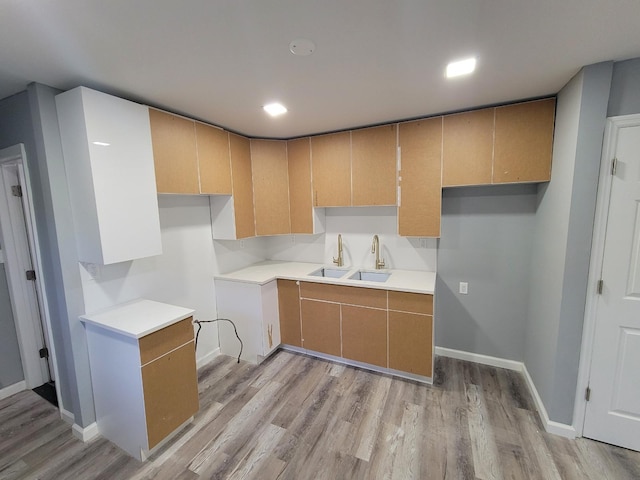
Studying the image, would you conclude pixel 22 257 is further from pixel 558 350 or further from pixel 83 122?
pixel 558 350

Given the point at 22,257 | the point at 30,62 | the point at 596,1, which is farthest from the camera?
the point at 22,257

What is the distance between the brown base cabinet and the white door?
1.05 metres

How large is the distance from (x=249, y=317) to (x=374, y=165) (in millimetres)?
2006

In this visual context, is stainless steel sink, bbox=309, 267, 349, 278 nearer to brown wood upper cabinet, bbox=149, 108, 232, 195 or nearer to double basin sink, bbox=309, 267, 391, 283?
double basin sink, bbox=309, 267, 391, 283

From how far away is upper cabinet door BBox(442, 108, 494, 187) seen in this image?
229 cm

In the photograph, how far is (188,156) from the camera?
2365 mm

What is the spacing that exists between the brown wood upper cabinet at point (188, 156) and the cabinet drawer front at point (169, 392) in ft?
4.16

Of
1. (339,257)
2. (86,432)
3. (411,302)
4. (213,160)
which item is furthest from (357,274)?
(86,432)

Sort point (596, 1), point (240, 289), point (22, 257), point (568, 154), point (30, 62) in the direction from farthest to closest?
point (240, 289) < point (22, 257) < point (568, 154) < point (30, 62) < point (596, 1)

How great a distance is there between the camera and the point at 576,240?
1.76 m

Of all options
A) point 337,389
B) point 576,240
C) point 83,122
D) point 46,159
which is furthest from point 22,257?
point 576,240

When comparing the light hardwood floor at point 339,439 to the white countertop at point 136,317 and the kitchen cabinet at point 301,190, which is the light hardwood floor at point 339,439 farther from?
the kitchen cabinet at point 301,190

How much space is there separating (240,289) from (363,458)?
1.80m

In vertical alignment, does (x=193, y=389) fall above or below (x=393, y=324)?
below
